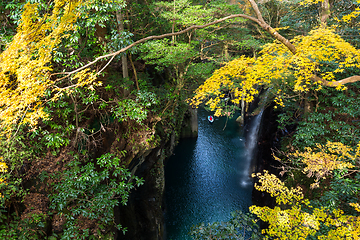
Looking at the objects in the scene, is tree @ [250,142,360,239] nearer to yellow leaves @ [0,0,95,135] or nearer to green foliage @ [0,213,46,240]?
green foliage @ [0,213,46,240]

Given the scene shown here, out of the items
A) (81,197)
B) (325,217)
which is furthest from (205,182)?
(81,197)

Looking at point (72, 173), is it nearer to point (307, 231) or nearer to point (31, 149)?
point (31, 149)

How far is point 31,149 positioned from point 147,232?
19.8 feet

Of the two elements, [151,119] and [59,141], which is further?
[151,119]

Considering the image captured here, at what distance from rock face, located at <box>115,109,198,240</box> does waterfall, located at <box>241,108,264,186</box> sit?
6731mm

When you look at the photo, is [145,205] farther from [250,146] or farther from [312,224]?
[250,146]

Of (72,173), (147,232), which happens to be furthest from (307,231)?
(72,173)

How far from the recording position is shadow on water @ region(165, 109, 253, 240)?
10766 mm

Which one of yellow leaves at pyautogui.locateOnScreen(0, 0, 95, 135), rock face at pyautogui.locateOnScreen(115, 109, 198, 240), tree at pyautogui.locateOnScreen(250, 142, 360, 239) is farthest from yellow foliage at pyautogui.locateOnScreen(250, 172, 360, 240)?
yellow leaves at pyautogui.locateOnScreen(0, 0, 95, 135)

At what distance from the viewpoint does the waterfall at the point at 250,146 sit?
1373cm

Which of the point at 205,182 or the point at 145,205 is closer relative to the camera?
the point at 145,205

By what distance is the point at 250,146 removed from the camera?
16359mm

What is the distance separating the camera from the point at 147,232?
8.56m

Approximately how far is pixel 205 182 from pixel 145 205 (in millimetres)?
5734
